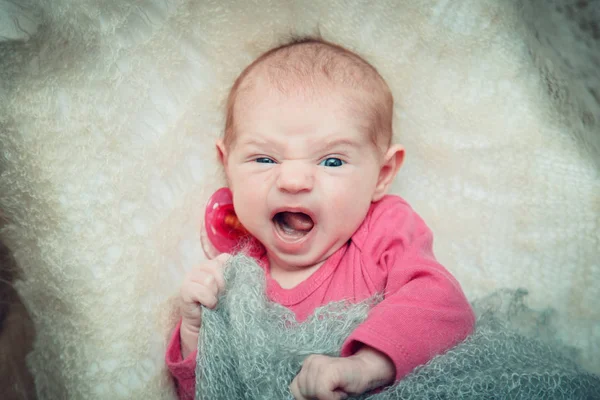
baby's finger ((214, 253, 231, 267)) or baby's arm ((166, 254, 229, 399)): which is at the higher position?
baby's finger ((214, 253, 231, 267))

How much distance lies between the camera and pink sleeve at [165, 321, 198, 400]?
3.21 feet

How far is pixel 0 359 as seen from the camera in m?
0.86

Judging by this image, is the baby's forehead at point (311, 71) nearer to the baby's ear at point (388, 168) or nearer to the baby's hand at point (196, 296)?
the baby's ear at point (388, 168)

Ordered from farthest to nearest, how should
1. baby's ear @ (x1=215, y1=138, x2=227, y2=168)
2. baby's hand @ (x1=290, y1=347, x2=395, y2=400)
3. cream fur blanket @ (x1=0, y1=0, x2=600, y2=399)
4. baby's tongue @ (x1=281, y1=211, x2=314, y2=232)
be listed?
baby's ear @ (x1=215, y1=138, x2=227, y2=168) → baby's tongue @ (x1=281, y1=211, x2=314, y2=232) → cream fur blanket @ (x1=0, y1=0, x2=600, y2=399) → baby's hand @ (x1=290, y1=347, x2=395, y2=400)

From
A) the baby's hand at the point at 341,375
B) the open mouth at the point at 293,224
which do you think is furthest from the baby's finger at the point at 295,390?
the open mouth at the point at 293,224

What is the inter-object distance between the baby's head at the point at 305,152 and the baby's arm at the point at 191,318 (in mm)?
114

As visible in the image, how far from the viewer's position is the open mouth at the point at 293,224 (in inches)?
40.4

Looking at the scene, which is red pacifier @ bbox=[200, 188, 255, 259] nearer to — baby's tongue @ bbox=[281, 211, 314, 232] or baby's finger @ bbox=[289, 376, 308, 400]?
baby's tongue @ bbox=[281, 211, 314, 232]

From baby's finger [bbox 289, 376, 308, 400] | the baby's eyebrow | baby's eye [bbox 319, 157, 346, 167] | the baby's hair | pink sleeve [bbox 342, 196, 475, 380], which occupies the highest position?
the baby's hair

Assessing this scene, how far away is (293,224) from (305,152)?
5.1 inches

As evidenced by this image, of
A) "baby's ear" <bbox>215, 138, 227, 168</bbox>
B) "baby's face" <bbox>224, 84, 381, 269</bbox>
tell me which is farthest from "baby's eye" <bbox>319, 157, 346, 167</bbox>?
"baby's ear" <bbox>215, 138, 227, 168</bbox>

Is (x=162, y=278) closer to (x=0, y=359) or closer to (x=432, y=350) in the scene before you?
(x=0, y=359)

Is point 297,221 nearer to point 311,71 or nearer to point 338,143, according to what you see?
point 338,143

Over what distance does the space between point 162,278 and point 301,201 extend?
0.95ft
